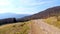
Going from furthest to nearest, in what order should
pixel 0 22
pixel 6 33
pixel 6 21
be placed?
pixel 6 21 < pixel 0 22 < pixel 6 33

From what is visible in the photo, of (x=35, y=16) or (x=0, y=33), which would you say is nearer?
(x=0, y=33)

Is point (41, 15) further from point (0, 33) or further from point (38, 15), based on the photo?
point (0, 33)

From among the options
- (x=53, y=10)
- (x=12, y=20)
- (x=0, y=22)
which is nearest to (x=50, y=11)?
(x=53, y=10)


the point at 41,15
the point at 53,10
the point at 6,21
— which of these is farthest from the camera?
the point at 53,10

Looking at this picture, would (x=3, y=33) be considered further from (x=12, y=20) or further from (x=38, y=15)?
(x=38, y=15)

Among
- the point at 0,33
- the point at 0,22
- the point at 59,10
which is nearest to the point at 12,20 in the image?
the point at 0,22

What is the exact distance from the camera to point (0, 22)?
176 ft

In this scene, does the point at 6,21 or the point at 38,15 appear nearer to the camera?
the point at 6,21

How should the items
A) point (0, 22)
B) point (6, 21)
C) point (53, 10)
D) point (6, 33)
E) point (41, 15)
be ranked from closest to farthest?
point (6, 33)
point (0, 22)
point (6, 21)
point (41, 15)
point (53, 10)

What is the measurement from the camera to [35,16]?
3054 inches

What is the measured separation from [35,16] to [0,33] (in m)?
55.9

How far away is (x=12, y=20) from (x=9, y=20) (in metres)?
1.03

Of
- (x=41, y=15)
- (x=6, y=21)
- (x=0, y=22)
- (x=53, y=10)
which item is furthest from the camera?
(x=53, y=10)

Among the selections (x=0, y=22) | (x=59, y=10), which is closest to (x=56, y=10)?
(x=59, y=10)
